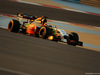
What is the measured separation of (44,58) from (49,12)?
9584mm

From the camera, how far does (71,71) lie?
5.80 metres

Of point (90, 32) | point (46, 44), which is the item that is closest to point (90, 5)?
point (90, 32)

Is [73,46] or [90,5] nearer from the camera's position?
[73,46]

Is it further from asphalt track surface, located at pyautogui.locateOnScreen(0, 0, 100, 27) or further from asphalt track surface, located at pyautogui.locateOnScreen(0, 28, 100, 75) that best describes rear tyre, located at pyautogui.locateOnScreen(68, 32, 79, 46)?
asphalt track surface, located at pyautogui.locateOnScreen(0, 0, 100, 27)

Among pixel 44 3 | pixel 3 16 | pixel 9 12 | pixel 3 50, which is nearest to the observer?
pixel 3 50

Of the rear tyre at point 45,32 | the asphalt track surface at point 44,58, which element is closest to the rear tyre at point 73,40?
the asphalt track surface at point 44,58

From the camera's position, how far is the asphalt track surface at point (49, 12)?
1463 cm

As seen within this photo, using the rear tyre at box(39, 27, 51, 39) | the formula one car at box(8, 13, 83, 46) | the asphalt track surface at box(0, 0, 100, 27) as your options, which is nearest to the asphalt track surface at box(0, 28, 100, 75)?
the rear tyre at box(39, 27, 51, 39)

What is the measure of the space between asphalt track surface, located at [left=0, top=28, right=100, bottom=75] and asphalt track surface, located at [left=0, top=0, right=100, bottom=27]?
6858mm

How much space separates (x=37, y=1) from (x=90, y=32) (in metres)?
→ 6.84

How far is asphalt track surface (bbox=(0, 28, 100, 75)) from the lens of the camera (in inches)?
217

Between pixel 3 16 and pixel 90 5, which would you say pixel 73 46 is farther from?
pixel 90 5

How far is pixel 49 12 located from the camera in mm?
15602

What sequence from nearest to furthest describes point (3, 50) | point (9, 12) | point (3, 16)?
point (3, 50) < point (3, 16) < point (9, 12)
